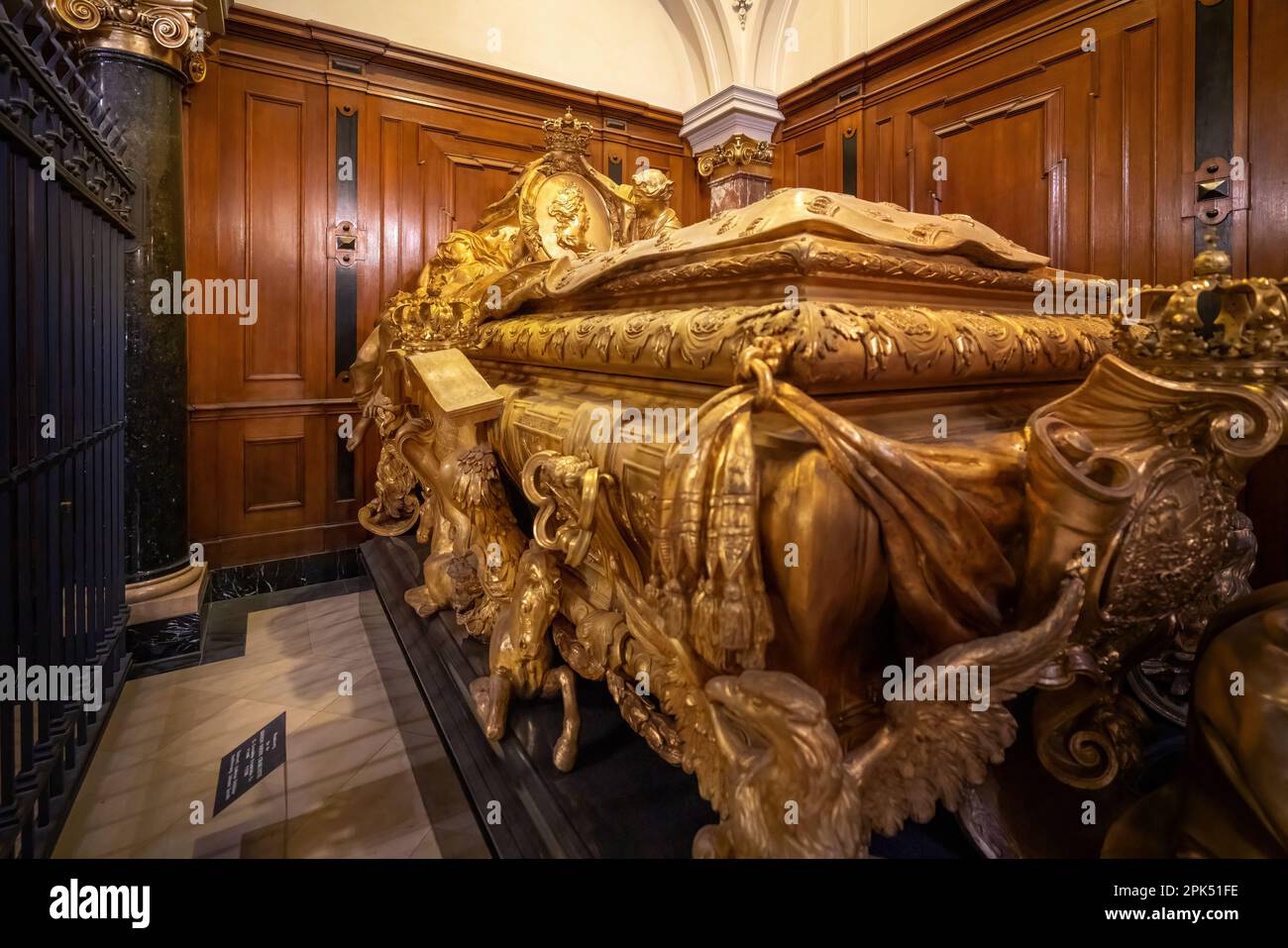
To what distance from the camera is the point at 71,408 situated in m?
1.85

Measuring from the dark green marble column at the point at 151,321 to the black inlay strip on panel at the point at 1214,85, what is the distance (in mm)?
4105

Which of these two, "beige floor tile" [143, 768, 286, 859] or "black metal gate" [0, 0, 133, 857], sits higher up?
"black metal gate" [0, 0, 133, 857]

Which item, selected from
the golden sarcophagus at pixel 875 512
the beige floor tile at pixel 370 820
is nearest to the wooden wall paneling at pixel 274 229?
the beige floor tile at pixel 370 820

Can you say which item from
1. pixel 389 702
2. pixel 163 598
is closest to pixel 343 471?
pixel 163 598

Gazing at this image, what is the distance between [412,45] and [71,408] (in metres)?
3.02

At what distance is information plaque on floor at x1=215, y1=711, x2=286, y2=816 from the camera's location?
67.6 inches

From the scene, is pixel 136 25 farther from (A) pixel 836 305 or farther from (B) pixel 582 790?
(B) pixel 582 790

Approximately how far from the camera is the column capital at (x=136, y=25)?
7.97 feet

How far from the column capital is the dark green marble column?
4 centimetres

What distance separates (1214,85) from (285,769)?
13.1 ft

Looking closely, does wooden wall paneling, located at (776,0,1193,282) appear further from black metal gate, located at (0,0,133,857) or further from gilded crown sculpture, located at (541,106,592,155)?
black metal gate, located at (0,0,133,857)

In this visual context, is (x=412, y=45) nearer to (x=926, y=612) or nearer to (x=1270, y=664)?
(x=926, y=612)

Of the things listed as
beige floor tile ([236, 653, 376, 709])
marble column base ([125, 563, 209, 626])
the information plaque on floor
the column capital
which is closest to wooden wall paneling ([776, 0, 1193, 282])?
the column capital
